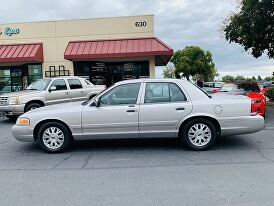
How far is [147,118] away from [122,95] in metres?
0.76

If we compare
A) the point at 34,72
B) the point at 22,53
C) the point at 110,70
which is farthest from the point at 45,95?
Result: the point at 34,72

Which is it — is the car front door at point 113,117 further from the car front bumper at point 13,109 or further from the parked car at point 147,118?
the car front bumper at point 13,109

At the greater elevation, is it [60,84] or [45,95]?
[60,84]

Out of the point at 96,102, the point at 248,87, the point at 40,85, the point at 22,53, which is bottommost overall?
the point at 96,102

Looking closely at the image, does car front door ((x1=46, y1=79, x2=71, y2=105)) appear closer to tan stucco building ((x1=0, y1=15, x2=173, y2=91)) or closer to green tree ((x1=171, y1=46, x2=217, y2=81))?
tan stucco building ((x1=0, y1=15, x2=173, y2=91))

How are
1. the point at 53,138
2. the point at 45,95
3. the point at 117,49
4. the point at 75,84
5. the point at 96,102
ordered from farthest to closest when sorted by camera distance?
the point at 117,49, the point at 75,84, the point at 45,95, the point at 53,138, the point at 96,102

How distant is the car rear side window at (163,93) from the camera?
22.9 ft

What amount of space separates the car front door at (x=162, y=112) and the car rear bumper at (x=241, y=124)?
82 centimetres

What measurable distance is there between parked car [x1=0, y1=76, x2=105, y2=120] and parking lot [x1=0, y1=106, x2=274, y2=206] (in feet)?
14.3

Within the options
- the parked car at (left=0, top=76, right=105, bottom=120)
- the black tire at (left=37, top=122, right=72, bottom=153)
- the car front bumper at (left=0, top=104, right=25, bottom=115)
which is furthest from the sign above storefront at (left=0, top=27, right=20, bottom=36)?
the black tire at (left=37, top=122, right=72, bottom=153)

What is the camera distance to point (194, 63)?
204 ft

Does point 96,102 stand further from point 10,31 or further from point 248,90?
point 10,31

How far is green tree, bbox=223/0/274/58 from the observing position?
15.1 m

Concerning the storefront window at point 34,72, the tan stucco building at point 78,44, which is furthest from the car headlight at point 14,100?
the storefront window at point 34,72
